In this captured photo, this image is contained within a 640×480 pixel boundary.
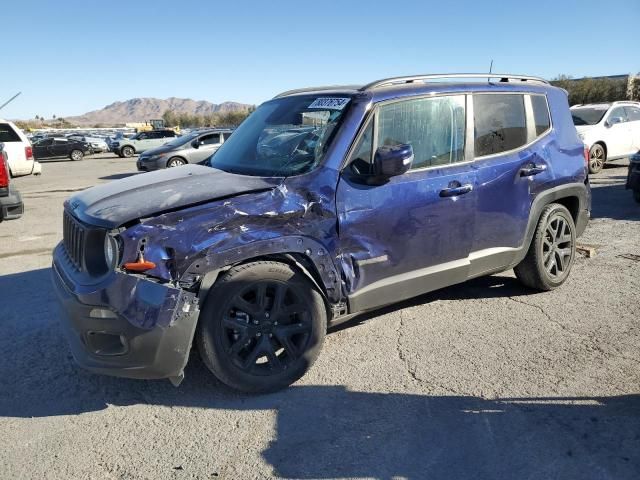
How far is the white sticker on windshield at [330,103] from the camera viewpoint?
3833mm

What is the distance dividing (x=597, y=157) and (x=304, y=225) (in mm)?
12445

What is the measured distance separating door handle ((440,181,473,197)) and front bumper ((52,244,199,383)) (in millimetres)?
2051

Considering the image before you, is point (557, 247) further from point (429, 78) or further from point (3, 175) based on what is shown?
point (3, 175)

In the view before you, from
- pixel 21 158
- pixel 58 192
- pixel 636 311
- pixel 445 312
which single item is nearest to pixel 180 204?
pixel 445 312

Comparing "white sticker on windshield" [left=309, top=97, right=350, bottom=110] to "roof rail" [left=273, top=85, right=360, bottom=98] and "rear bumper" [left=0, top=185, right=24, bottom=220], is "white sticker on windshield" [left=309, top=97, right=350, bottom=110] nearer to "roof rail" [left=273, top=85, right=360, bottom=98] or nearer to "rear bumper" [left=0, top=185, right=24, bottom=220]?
"roof rail" [left=273, top=85, right=360, bottom=98]

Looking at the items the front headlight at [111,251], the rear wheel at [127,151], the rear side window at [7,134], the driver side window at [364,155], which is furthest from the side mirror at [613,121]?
the rear wheel at [127,151]

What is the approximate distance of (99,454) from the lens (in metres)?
2.85

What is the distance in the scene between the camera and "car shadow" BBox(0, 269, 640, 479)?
2.65 m

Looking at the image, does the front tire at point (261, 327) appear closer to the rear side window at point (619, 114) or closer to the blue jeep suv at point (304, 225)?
the blue jeep suv at point (304, 225)

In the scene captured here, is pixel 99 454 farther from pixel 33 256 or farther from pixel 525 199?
pixel 33 256

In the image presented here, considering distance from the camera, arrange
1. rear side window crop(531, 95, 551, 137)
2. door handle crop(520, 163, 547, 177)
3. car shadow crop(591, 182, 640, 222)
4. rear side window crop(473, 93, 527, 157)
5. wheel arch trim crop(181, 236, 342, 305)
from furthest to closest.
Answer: car shadow crop(591, 182, 640, 222) → rear side window crop(531, 95, 551, 137) → door handle crop(520, 163, 547, 177) → rear side window crop(473, 93, 527, 157) → wheel arch trim crop(181, 236, 342, 305)

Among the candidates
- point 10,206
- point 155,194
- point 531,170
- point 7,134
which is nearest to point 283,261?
point 155,194

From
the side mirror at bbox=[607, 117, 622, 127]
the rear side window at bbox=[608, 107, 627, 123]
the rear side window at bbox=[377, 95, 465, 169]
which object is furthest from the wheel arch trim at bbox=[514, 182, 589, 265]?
the rear side window at bbox=[608, 107, 627, 123]

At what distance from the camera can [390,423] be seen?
3037mm
